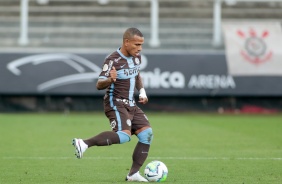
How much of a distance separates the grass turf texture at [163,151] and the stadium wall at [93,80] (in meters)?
2.92

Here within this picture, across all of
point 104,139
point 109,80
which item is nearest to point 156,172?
point 104,139

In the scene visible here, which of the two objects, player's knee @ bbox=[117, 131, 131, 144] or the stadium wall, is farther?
the stadium wall

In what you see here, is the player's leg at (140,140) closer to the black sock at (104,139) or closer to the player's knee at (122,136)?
the player's knee at (122,136)

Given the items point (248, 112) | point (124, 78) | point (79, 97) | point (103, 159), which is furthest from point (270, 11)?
point (124, 78)

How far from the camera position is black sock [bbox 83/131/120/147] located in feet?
30.4

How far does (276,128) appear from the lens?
65.5 feet

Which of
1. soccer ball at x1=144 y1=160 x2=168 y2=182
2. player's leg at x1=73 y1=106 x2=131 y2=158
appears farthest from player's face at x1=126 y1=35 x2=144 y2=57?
soccer ball at x1=144 y1=160 x2=168 y2=182

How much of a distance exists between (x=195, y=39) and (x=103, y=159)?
17.5 meters

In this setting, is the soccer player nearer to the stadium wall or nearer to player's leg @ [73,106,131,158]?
player's leg @ [73,106,131,158]

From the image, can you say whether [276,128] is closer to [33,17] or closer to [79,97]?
[79,97]

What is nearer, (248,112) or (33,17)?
(248,112)

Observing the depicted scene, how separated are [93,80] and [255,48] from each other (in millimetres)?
5930

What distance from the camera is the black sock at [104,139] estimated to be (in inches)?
364

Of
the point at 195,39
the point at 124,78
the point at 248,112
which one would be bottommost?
the point at 248,112
